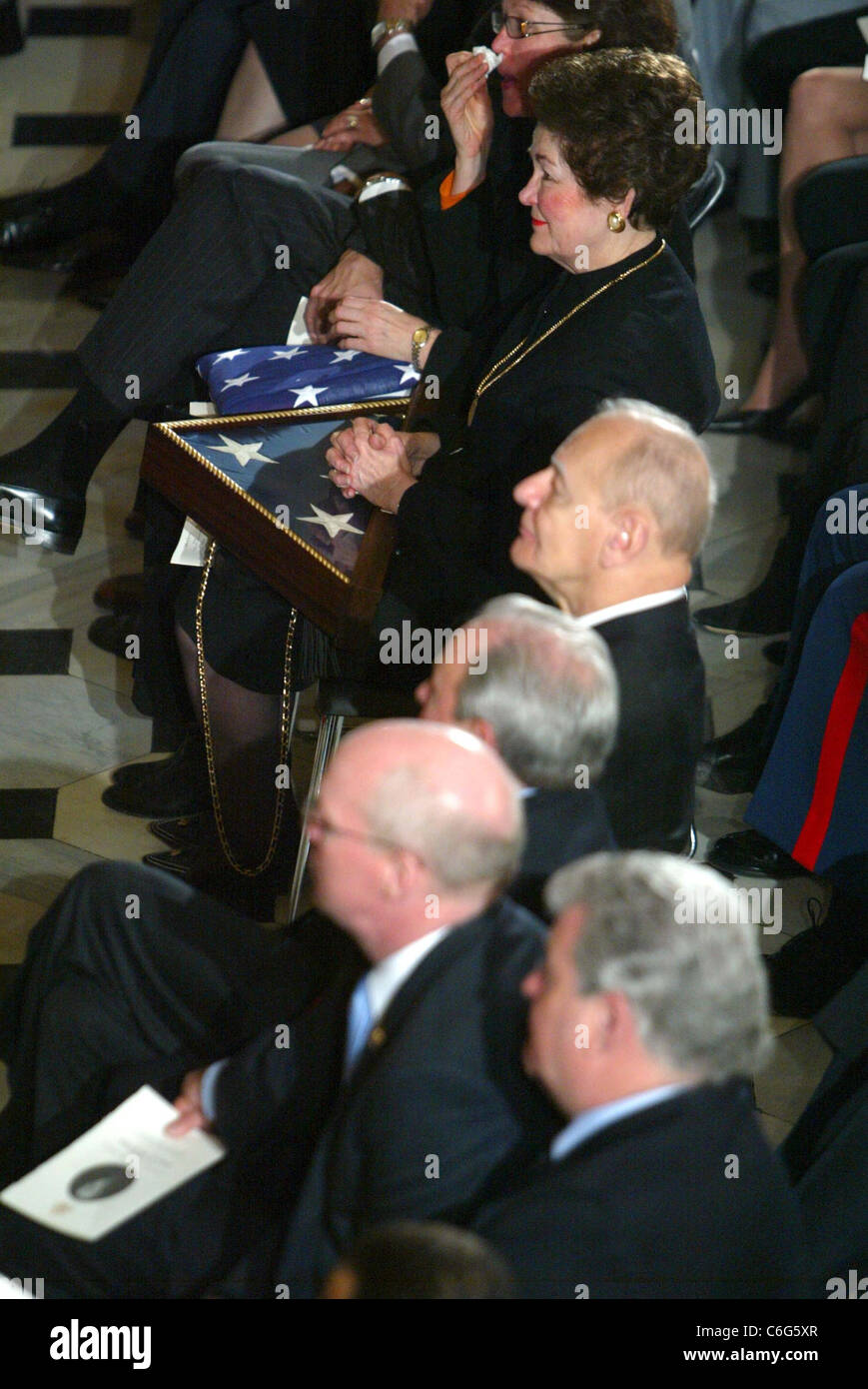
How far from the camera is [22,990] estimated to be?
6.88ft

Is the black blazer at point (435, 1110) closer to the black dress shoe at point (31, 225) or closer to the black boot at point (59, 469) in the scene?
the black boot at point (59, 469)

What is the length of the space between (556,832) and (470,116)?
1770mm

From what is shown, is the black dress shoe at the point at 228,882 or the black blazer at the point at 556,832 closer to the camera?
the black blazer at the point at 556,832

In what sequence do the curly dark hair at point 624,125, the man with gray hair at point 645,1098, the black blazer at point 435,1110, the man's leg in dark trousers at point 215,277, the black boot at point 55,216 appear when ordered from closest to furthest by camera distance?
the man with gray hair at point 645,1098 < the black blazer at point 435,1110 < the curly dark hair at point 624,125 < the man's leg in dark trousers at point 215,277 < the black boot at point 55,216

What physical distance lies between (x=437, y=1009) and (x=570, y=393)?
124 cm

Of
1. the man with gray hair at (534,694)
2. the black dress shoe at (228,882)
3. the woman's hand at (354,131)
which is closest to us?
the man with gray hair at (534,694)

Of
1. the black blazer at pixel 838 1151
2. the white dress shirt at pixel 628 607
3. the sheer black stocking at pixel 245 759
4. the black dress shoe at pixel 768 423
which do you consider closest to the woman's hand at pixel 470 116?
the sheer black stocking at pixel 245 759

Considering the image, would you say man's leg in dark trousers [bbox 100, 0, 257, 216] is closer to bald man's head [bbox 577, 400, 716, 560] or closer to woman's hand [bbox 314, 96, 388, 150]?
woman's hand [bbox 314, 96, 388, 150]

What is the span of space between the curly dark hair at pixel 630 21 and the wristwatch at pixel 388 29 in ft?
2.71

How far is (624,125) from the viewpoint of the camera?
2.45 metres

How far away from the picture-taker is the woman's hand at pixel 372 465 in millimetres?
2559

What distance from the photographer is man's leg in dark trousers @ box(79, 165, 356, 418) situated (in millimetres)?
3164

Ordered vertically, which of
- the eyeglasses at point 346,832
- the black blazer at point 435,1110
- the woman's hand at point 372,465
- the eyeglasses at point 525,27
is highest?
the eyeglasses at point 525,27

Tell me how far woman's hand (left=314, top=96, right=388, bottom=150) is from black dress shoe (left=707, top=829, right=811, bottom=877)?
1.75 meters
